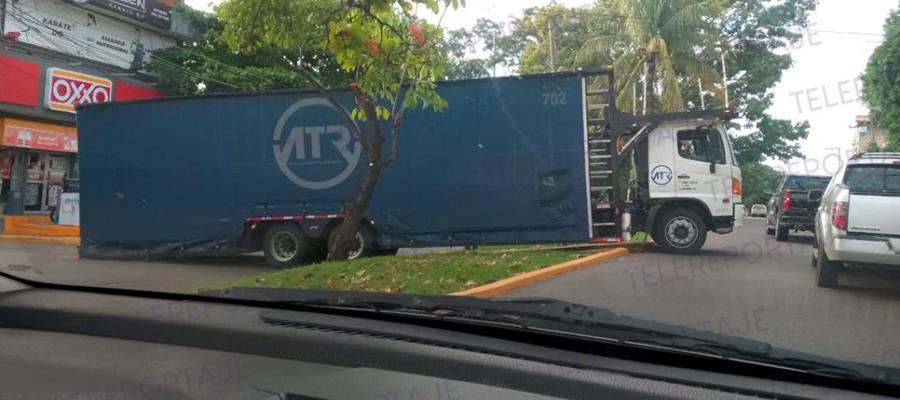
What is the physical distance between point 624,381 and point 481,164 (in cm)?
812

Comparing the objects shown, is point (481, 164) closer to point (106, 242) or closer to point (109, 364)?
point (106, 242)

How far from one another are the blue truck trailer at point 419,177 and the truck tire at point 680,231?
3.40ft

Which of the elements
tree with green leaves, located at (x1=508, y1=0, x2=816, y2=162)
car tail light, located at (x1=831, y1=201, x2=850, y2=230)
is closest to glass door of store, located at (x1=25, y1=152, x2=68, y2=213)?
tree with green leaves, located at (x1=508, y1=0, x2=816, y2=162)

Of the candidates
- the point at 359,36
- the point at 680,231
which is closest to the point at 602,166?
the point at 680,231

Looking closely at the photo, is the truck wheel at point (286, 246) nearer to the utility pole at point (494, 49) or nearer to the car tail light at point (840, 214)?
the utility pole at point (494, 49)

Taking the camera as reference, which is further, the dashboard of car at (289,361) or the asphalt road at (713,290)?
A: the asphalt road at (713,290)

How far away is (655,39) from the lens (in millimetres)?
9773

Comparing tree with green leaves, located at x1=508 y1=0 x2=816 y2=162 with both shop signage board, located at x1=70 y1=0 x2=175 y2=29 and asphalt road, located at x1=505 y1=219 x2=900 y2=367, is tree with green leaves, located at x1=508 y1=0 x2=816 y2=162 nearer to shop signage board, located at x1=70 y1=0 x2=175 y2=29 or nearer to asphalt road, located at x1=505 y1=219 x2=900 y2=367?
asphalt road, located at x1=505 y1=219 x2=900 y2=367

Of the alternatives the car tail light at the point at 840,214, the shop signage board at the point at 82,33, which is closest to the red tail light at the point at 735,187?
the car tail light at the point at 840,214

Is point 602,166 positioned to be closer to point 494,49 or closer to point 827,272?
point 494,49

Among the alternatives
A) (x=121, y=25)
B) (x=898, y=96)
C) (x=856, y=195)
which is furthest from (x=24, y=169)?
(x=898, y=96)

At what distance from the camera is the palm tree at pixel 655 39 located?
386 inches

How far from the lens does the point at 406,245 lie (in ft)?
35.1

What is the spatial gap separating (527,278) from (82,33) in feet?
14.6
